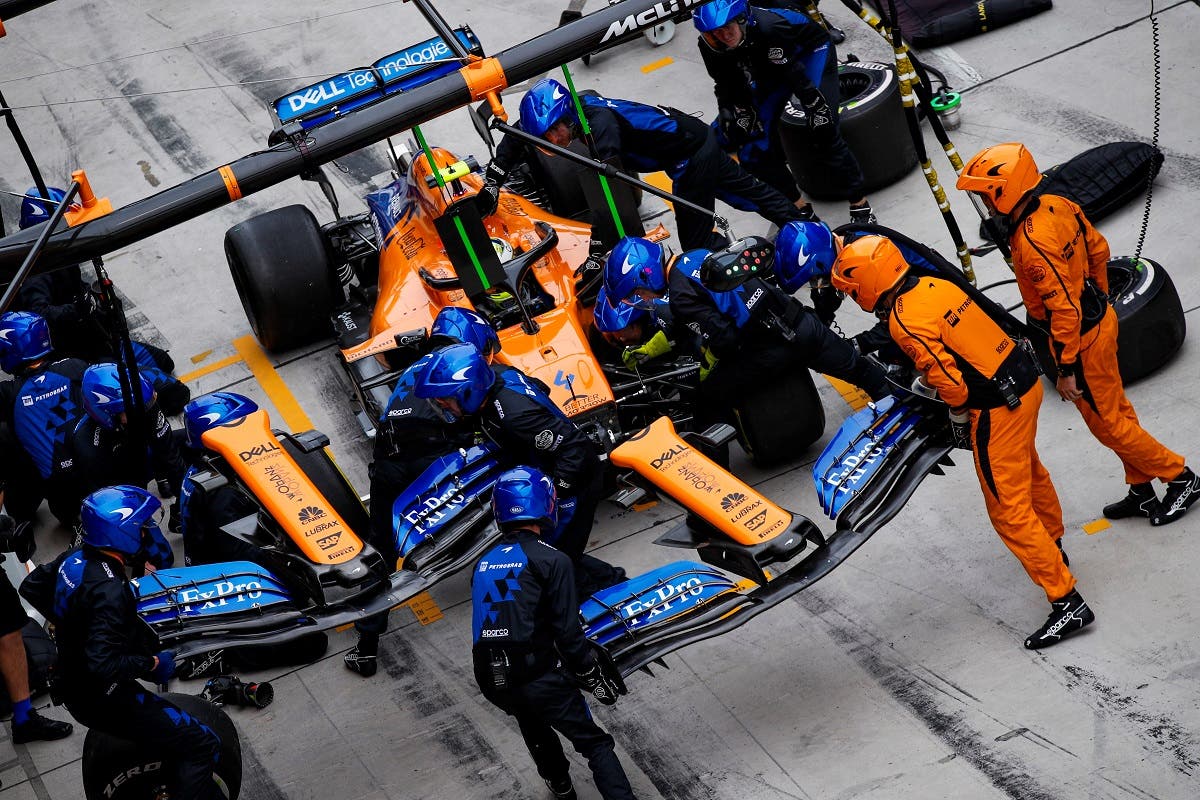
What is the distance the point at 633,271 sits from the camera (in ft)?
29.3

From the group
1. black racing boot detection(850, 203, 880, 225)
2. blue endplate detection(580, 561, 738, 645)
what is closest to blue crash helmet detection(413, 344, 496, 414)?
blue endplate detection(580, 561, 738, 645)

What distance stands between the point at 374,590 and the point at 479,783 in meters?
1.11

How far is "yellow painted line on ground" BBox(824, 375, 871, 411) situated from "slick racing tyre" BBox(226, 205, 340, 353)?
3.68m

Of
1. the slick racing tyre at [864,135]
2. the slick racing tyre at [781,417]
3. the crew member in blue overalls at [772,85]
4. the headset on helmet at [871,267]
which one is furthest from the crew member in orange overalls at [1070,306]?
the slick racing tyre at [864,135]

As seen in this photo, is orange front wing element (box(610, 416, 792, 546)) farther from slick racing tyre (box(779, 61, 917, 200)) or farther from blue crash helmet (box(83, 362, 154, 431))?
slick racing tyre (box(779, 61, 917, 200))

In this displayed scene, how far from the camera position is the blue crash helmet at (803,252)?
8.25 meters

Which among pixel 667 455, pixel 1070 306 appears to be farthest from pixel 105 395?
pixel 1070 306

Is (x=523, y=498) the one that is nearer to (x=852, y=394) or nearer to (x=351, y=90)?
(x=852, y=394)

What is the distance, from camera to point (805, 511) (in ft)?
28.5

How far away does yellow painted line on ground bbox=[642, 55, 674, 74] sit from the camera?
13517 mm

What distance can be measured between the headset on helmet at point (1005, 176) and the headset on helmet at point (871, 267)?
25.9 inches

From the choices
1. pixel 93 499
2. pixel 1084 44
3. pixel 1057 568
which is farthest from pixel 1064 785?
pixel 1084 44

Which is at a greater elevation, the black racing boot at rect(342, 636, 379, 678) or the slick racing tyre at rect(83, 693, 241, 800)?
the slick racing tyre at rect(83, 693, 241, 800)

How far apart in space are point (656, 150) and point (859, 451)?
3.64 m
